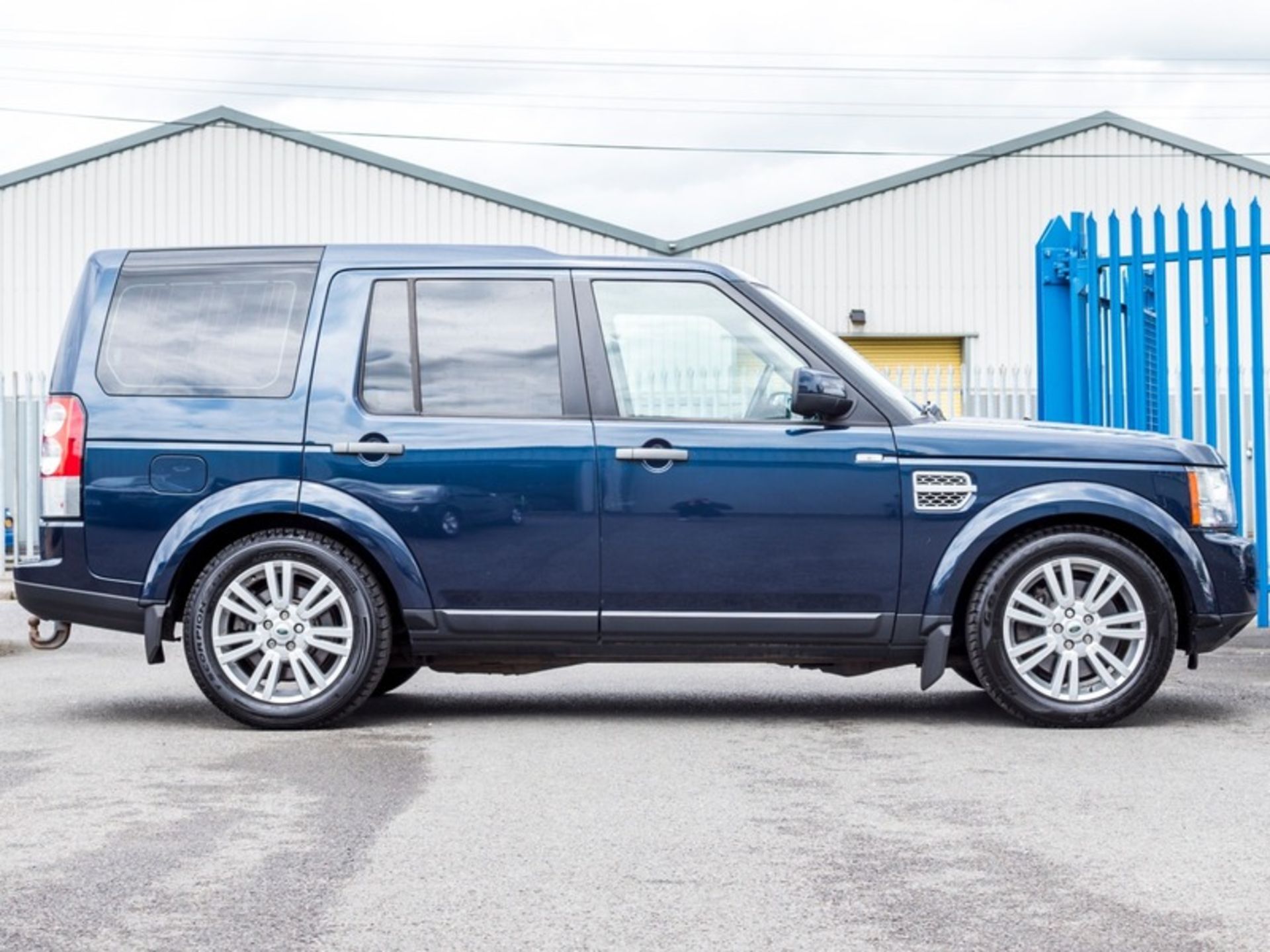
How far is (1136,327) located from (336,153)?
883 inches

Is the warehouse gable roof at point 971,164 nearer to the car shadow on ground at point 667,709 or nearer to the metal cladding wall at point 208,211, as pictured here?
the metal cladding wall at point 208,211

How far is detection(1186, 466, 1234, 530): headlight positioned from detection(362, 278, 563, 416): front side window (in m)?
2.53

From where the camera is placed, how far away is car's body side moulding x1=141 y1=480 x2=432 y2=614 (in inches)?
312

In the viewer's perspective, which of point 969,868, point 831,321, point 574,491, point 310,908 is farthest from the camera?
point 831,321

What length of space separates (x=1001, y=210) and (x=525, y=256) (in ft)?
83.0

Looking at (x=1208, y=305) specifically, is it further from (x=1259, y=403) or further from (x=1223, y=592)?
(x=1223, y=592)

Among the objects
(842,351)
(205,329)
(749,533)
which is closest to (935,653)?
(749,533)

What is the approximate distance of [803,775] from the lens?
22.6ft

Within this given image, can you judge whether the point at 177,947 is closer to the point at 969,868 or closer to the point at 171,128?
the point at 969,868

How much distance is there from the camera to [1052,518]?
26.2ft

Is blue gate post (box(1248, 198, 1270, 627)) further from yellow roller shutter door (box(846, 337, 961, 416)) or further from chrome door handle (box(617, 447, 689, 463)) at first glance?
yellow roller shutter door (box(846, 337, 961, 416))

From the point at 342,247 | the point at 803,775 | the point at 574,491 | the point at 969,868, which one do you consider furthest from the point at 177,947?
the point at 342,247

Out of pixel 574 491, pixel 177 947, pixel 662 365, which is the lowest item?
pixel 177 947

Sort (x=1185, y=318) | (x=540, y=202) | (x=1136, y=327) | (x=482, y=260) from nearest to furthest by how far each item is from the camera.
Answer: (x=482, y=260)
(x=1185, y=318)
(x=1136, y=327)
(x=540, y=202)
